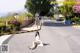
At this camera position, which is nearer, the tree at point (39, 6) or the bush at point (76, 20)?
the bush at point (76, 20)

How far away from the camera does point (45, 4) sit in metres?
102

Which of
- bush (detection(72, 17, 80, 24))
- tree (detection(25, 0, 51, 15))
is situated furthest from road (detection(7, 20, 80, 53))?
tree (detection(25, 0, 51, 15))

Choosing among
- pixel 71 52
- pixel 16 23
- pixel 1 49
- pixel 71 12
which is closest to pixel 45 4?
pixel 71 12

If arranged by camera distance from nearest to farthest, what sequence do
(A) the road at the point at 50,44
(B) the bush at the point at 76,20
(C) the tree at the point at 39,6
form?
(A) the road at the point at 50,44, (B) the bush at the point at 76,20, (C) the tree at the point at 39,6

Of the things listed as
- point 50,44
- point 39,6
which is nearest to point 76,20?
point 39,6

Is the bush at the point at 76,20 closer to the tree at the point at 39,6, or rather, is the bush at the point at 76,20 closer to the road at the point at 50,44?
the tree at the point at 39,6

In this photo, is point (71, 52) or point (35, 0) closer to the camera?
point (71, 52)

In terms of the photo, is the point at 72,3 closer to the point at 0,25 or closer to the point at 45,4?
the point at 45,4

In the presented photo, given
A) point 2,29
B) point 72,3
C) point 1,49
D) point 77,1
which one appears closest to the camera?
point 1,49

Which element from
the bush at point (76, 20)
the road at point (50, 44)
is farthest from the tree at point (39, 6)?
the road at point (50, 44)

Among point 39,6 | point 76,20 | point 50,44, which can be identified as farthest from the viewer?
point 39,6

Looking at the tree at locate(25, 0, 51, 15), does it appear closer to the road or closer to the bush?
the bush

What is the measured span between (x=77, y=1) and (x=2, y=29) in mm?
36412

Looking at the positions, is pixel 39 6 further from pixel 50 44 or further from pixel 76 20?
pixel 50 44
